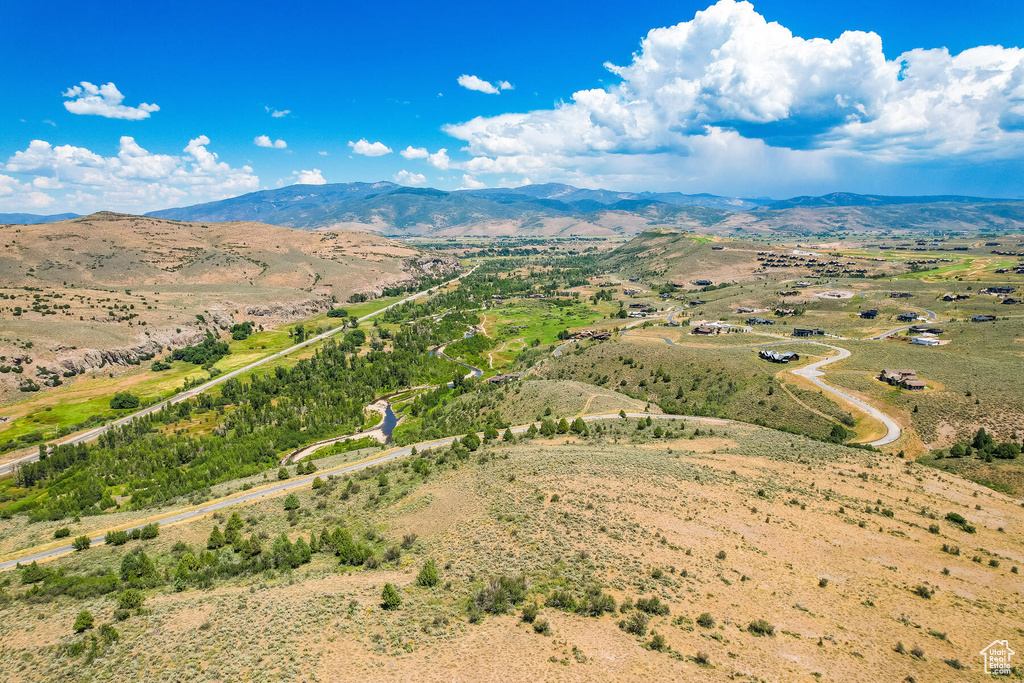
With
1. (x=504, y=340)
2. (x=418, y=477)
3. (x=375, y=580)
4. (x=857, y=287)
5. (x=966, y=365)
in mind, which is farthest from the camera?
(x=857, y=287)

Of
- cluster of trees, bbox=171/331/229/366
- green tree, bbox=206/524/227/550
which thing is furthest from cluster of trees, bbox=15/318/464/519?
cluster of trees, bbox=171/331/229/366

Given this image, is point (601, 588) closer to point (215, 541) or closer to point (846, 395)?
point (215, 541)

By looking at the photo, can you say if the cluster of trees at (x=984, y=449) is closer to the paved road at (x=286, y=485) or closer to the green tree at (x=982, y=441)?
the green tree at (x=982, y=441)

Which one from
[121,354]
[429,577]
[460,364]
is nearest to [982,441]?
[429,577]

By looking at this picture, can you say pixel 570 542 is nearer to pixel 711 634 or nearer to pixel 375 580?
pixel 711 634

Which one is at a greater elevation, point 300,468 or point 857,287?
point 857,287

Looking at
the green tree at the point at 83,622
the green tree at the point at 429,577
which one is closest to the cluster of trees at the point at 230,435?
the green tree at the point at 83,622

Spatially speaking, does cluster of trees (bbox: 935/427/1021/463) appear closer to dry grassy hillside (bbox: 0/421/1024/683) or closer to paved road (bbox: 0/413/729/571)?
dry grassy hillside (bbox: 0/421/1024/683)

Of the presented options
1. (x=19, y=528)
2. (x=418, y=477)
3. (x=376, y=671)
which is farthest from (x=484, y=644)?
(x=19, y=528)
